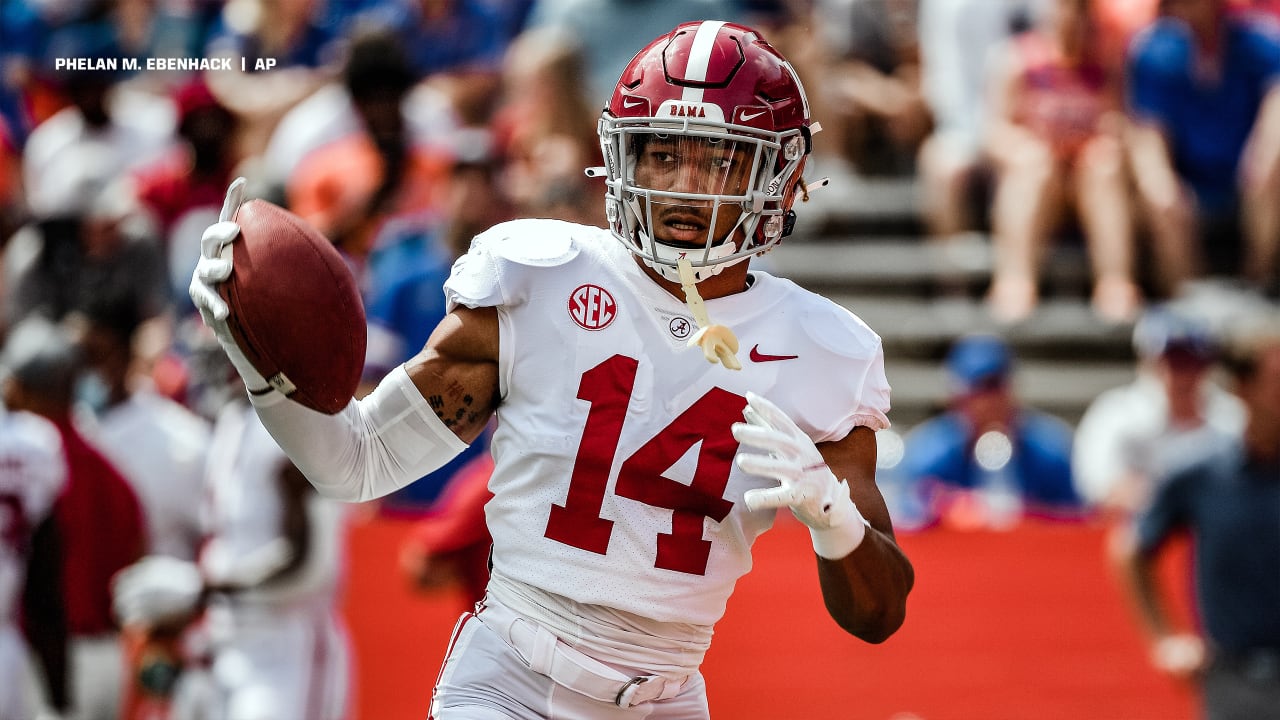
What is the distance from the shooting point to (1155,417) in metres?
6.21

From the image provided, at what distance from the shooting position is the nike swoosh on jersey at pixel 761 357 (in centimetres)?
289

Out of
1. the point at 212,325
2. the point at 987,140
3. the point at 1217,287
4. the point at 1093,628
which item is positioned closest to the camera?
the point at 212,325

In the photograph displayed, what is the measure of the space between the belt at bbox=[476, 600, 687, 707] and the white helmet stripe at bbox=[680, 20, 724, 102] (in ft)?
2.96

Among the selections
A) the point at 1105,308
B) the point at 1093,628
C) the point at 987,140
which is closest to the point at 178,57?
the point at 987,140

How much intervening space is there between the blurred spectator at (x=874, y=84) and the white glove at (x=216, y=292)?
5.45 metres

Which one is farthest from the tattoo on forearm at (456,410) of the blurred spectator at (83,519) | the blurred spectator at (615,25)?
the blurred spectator at (615,25)

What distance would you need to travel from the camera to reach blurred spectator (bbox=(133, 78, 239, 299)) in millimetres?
7547

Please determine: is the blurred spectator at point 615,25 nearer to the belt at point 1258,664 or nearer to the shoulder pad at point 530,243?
the belt at point 1258,664

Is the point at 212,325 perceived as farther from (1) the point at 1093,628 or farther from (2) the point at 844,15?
(2) the point at 844,15

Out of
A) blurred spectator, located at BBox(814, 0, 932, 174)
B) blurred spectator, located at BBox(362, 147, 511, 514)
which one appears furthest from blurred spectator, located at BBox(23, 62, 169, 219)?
blurred spectator, located at BBox(814, 0, 932, 174)

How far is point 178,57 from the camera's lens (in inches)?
332

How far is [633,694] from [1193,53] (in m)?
5.21

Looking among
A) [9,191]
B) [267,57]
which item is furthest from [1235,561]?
[9,191]

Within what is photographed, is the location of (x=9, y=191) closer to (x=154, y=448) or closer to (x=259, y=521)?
(x=154, y=448)
